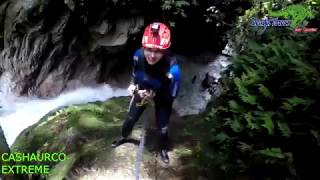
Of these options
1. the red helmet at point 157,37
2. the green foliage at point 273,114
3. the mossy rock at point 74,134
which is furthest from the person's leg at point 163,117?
the mossy rock at point 74,134

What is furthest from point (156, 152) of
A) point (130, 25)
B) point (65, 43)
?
point (65, 43)

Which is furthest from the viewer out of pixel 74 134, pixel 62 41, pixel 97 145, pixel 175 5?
pixel 62 41

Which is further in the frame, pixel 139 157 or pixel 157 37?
pixel 139 157

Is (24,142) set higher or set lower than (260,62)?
lower

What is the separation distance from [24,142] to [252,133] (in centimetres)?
391

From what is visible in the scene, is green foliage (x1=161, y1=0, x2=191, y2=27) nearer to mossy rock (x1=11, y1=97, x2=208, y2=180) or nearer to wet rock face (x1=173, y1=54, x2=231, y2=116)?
wet rock face (x1=173, y1=54, x2=231, y2=116)

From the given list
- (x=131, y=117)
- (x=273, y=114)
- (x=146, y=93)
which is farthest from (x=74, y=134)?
(x=273, y=114)

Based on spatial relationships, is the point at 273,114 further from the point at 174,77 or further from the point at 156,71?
the point at 156,71

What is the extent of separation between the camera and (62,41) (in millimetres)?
9562

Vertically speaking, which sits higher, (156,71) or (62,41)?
(62,41)

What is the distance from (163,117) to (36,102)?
244 inches

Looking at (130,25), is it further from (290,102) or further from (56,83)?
(290,102)

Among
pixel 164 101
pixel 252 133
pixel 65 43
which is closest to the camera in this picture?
pixel 252 133

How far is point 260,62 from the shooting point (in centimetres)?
476
